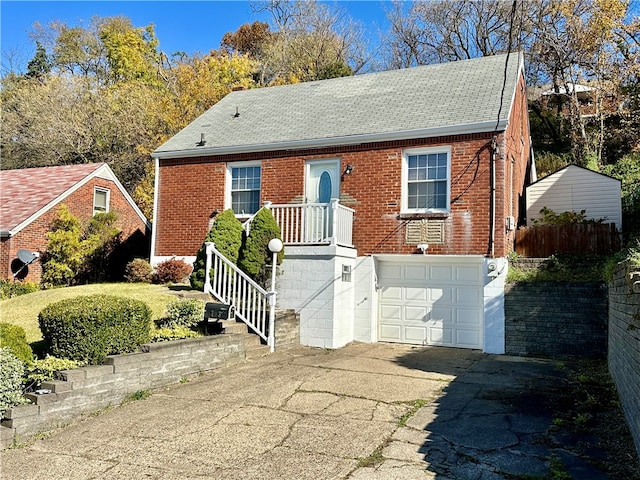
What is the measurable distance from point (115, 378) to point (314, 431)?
289 centimetres

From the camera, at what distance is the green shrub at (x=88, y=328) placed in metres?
7.13

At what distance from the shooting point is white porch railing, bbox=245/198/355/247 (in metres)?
12.9

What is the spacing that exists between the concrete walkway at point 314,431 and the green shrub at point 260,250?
11.0ft

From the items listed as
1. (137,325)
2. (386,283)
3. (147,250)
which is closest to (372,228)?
(386,283)

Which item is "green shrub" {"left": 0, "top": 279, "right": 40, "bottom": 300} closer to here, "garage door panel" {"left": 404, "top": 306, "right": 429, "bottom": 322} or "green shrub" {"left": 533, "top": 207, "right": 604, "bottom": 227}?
"garage door panel" {"left": 404, "top": 306, "right": 429, "bottom": 322}

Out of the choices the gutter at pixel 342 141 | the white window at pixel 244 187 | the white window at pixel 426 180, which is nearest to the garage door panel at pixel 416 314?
the white window at pixel 426 180

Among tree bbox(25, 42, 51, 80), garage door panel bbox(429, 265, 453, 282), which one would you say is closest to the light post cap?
garage door panel bbox(429, 265, 453, 282)

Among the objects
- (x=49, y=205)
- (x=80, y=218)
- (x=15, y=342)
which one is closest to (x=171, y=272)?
(x=49, y=205)

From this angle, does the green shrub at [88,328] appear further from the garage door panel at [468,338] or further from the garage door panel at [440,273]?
the garage door panel at [468,338]

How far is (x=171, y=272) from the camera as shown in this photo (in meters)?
15.3

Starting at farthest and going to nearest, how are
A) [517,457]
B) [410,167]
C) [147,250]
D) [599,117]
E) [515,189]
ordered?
[599,117] < [147,250] < [515,189] < [410,167] < [517,457]

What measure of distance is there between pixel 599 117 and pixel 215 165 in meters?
19.8

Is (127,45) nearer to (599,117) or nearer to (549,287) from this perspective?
(599,117)

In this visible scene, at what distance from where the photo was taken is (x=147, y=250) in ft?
70.5
